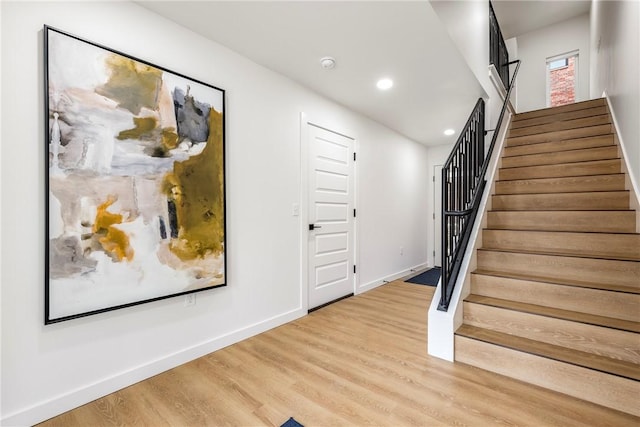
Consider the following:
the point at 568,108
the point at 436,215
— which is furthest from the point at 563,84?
the point at 436,215

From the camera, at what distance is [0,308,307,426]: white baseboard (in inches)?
59.3

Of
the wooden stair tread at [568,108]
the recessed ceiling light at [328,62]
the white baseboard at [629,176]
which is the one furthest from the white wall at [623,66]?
the recessed ceiling light at [328,62]

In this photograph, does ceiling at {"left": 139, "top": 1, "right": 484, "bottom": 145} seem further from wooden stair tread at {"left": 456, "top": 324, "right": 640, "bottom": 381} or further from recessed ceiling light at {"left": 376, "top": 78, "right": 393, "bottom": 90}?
wooden stair tread at {"left": 456, "top": 324, "right": 640, "bottom": 381}

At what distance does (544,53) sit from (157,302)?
25.7 ft

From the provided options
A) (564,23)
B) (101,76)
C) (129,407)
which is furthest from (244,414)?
(564,23)

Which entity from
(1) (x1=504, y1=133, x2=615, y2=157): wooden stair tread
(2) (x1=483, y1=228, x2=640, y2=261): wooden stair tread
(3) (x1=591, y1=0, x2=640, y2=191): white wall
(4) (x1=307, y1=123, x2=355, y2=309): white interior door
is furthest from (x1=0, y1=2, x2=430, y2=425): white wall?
(3) (x1=591, y1=0, x2=640, y2=191): white wall

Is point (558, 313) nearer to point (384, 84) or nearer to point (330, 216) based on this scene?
point (330, 216)

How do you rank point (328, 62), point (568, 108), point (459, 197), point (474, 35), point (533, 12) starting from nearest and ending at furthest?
point (459, 197) → point (328, 62) → point (474, 35) → point (568, 108) → point (533, 12)

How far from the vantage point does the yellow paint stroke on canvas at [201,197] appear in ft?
6.74

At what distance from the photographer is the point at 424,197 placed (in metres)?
5.76

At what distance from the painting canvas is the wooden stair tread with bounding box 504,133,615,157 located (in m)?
3.47

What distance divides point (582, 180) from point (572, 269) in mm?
1183

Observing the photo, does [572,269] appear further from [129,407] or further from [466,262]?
[129,407]

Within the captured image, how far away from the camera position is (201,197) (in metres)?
2.18
